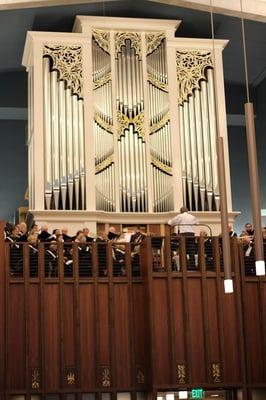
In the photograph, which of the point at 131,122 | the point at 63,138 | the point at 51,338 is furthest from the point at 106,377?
the point at 131,122

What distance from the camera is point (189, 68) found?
75.2ft

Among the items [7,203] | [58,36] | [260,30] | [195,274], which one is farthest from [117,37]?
[195,274]

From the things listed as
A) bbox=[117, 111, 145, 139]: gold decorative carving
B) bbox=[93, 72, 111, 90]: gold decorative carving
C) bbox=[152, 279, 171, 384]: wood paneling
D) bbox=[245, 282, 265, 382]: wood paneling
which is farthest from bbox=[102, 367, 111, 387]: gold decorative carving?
bbox=[93, 72, 111, 90]: gold decorative carving

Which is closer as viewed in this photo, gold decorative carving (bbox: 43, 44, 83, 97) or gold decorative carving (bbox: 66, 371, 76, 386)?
gold decorative carving (bbox: 66, 371, 76, 386)

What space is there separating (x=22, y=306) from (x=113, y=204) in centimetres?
417

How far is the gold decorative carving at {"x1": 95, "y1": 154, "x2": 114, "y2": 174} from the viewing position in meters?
21.7

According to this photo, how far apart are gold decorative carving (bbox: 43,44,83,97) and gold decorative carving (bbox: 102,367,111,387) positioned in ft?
23.1

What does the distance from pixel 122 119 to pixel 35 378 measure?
707cm

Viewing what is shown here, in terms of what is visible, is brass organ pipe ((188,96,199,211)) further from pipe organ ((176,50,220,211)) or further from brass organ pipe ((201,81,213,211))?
brass organ pipe ((201,81,213,211))

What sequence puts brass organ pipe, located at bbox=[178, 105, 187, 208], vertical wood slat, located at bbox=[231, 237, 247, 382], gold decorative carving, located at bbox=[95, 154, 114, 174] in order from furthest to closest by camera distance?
brass organ pipe, located at bbox=[178, 105, 187, 208] → gold decorative carving, located at bbox=[95, 154, 114, 174] → vertical wood slat, located at bbox=[231, 237, 247, 382]

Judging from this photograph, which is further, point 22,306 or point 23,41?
point 23,41

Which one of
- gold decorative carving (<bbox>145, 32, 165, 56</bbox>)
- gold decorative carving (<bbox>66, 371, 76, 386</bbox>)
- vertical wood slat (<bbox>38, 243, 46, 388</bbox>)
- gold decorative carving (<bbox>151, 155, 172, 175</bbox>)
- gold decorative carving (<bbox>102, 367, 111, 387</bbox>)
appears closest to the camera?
vertical wood slat (<bbox>38, 243, 46, 388</bbox>)

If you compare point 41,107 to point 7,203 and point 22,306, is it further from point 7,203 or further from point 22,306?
point 22,306

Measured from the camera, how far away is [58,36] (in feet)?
73.3
